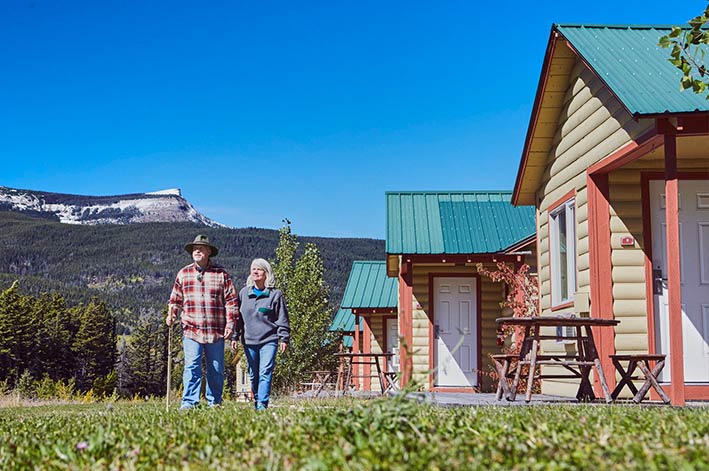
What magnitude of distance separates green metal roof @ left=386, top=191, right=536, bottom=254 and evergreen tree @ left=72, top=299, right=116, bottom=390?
43739 millimetres

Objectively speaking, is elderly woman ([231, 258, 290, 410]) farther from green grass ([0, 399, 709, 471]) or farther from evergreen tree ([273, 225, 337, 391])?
evergreen tree ([273, 225, 337, 391])

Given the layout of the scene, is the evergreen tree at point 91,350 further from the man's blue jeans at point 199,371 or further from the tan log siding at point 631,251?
the tan log siding at point 631,251

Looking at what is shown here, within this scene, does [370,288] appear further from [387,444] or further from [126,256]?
[126,256]

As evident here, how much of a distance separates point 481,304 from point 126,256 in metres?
170

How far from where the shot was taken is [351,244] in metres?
160

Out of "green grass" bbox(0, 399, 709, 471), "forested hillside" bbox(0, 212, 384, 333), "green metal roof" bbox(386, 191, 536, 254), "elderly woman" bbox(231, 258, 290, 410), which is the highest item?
"forested hillside" bbox(0, 212, 384, 333)

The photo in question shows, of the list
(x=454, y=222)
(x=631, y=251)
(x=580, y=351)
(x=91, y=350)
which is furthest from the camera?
(x=91, y=350)

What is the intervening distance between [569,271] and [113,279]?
171245mm

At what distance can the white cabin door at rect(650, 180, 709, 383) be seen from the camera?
10.0 metres

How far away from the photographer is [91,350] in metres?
59.0

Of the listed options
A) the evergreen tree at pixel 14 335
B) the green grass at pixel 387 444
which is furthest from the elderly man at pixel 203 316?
the evergreen tree at pixel 14 335

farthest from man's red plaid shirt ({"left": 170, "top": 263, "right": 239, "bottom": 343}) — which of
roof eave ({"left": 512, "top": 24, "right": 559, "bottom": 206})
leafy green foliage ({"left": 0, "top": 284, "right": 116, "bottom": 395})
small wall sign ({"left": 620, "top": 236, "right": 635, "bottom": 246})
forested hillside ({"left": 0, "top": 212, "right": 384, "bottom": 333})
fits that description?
forested hillside ({"left": 0, "top": 212, "right": 384, "bottom": 333})

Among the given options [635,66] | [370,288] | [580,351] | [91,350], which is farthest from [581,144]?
[91,350]

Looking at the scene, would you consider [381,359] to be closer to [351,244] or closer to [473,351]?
[473,351]
